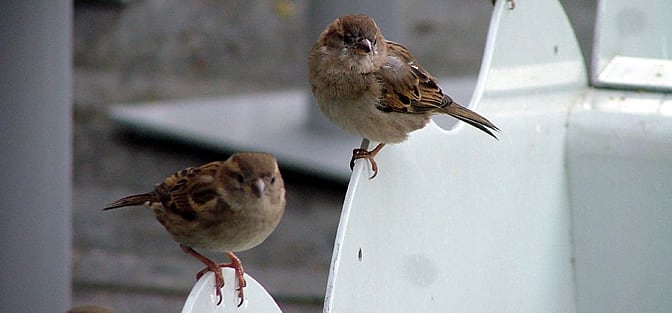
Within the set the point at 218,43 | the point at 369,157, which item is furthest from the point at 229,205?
the point at 218,43

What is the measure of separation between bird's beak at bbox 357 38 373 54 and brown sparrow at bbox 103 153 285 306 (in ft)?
1.81

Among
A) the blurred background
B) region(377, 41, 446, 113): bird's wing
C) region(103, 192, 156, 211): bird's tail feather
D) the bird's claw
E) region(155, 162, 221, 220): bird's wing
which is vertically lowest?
the blurred background

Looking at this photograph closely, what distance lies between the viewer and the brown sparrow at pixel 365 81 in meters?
2.89

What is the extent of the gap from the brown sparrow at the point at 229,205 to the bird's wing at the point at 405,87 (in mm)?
545

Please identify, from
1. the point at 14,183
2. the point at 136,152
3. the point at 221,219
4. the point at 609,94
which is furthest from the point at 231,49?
the point at 221,219

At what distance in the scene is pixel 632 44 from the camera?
11.0ft

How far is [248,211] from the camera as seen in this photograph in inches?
95.5

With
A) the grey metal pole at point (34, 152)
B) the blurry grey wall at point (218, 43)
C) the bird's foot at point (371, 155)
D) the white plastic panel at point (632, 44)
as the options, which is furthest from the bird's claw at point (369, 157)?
the blurry grey wall at point (218, 43)

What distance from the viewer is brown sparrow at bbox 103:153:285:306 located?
2.40 m

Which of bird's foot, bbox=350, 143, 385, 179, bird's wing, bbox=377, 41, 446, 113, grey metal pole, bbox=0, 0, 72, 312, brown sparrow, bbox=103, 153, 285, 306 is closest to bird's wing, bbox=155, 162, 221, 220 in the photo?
brown sparrow, bbox=103, 153, 285, 306

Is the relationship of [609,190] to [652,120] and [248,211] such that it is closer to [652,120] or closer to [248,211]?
[652,120]

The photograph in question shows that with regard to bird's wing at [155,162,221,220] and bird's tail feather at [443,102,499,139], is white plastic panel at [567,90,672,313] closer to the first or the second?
bird's tail feather at [443,102,499,139]

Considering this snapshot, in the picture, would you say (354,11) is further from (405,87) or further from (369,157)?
(369,157)

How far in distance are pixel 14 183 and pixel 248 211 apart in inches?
62.0
